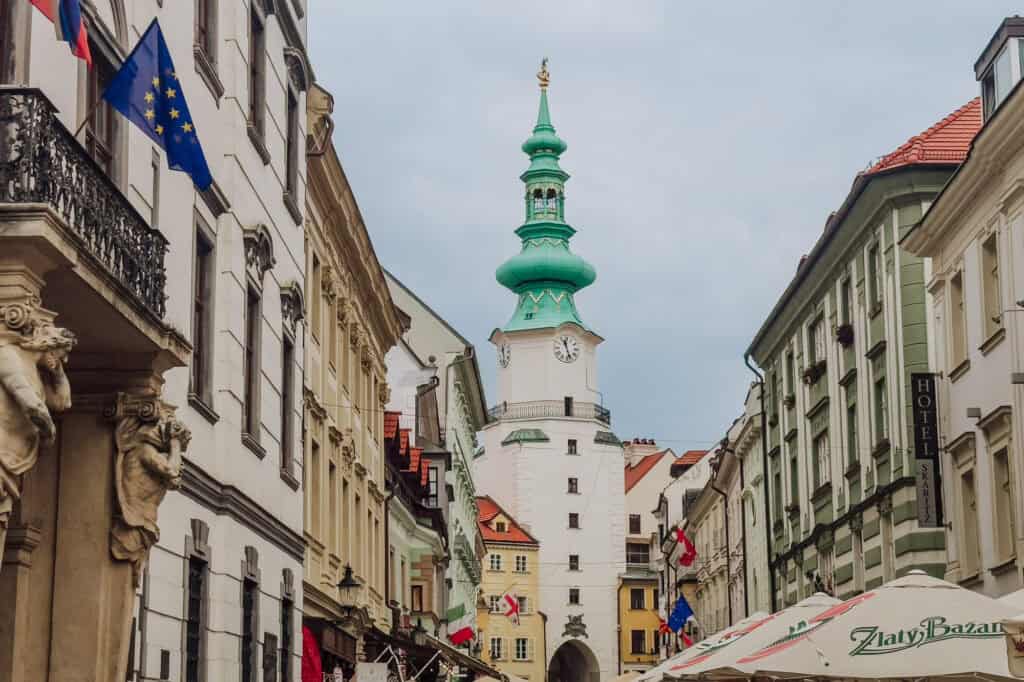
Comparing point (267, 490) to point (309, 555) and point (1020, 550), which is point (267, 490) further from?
point (1020, 550)

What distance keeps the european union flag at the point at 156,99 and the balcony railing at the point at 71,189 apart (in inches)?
30.5

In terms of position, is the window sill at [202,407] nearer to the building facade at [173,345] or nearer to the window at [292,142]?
the building facade at [173,345]

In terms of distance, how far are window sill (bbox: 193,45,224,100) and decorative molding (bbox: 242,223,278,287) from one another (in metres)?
1.54

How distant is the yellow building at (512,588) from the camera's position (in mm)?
104625

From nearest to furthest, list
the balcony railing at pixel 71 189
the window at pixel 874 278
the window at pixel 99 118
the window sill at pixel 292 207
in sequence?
the balcony railing at pixel 71 189 < the window at pixel 99 118 < the window sill at pixel 292 207 < the window at pixel 874 278

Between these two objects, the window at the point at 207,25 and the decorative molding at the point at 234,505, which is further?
the window at the point at 207,25

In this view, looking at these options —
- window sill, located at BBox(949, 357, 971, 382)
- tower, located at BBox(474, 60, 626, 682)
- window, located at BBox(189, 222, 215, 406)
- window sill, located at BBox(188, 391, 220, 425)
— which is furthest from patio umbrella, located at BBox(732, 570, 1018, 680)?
tower, located at BBox(474, 60, 626, 682)

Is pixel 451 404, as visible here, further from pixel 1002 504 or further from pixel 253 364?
pixel 253 364

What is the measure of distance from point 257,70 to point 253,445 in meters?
4.35

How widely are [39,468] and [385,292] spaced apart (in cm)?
2564

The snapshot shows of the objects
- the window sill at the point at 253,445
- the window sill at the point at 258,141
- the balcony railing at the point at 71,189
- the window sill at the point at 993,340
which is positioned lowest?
the balcony railing at the point at 71,189

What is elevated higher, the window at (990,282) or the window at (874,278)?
the window at (874,278)

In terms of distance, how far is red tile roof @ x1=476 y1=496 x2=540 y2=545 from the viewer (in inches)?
4126

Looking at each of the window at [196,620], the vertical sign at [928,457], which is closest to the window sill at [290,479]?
the window at [196,620]
